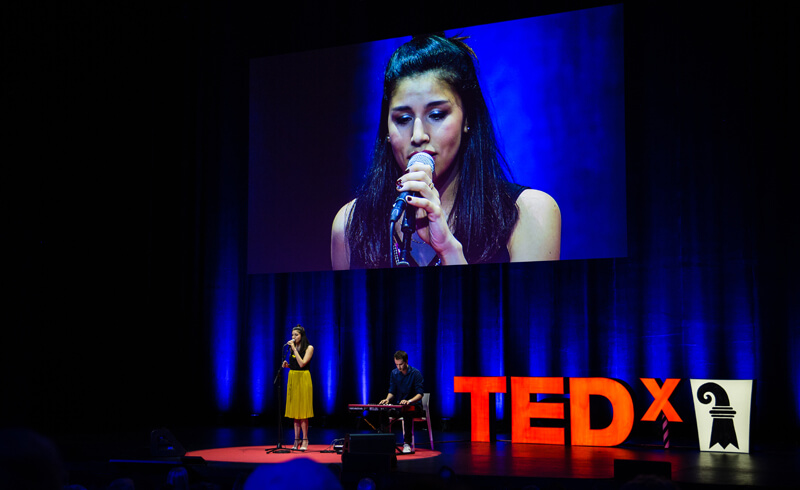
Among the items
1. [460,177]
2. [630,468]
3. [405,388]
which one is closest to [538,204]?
[460,177]

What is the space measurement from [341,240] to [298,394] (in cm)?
257

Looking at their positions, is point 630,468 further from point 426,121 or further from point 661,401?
point 426,121

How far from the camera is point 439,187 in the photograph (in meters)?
9.66

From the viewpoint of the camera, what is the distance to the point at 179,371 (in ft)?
A: 37.4

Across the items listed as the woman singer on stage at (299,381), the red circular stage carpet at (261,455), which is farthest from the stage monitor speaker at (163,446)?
the woman singer on stage at (299,381)

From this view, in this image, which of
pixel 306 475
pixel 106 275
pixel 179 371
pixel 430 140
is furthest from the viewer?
pixel 179 371

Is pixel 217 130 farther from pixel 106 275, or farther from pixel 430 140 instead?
pixel 430 140

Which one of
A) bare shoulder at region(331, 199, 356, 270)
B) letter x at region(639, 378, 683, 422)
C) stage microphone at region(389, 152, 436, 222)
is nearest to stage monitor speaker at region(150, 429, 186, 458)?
bare shoulder at region(331, 199, 356, 270)

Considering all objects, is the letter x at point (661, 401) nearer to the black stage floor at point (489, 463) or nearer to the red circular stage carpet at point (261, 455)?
the black stage floor at point (489, 463)

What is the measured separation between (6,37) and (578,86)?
6742mm

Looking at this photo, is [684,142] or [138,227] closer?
[684,142]

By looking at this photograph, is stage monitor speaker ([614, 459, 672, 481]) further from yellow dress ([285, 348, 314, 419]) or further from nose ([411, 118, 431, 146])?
nose ([411, 118, 431, 146])

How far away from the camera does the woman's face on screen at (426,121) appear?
9.64 m

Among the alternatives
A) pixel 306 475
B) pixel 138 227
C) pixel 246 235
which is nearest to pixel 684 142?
pixel 246 235
